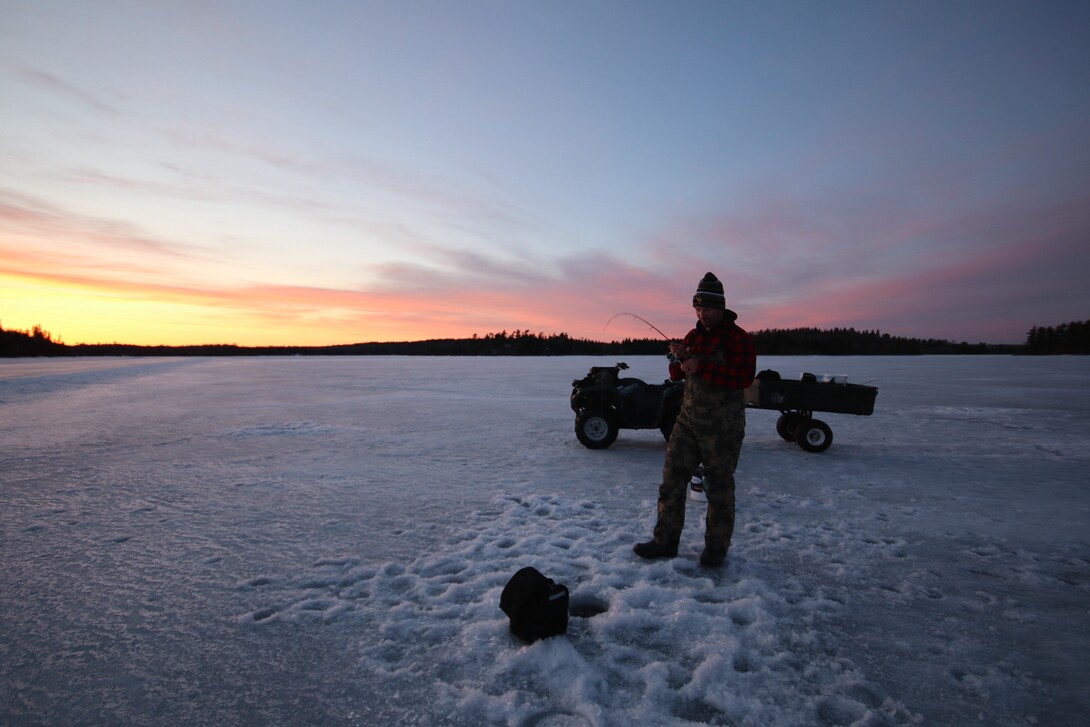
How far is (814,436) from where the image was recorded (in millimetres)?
7840

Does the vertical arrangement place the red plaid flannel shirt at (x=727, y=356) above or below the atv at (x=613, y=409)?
above

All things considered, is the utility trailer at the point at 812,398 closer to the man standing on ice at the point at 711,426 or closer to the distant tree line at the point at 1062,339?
the man standing on ice at the point at 711,426

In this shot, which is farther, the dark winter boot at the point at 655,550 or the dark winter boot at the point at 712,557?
the dark winter boot at the point at 655,550

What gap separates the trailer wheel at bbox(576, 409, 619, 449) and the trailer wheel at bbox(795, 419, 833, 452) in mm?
2906

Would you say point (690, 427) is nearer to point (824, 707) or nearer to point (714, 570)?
point (714, 570)

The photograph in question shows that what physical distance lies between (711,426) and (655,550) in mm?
1049

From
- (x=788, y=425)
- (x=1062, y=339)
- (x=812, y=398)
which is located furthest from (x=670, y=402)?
(x=1062, y=339)

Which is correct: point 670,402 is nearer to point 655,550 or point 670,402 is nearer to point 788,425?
point 788,425

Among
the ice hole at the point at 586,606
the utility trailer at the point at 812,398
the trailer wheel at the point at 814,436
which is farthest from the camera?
the trailer wheel at the point at 814,436

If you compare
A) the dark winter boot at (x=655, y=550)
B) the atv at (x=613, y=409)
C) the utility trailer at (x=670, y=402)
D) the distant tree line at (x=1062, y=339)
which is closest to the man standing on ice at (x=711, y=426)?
the dark winter boot at (x=655, y=550)

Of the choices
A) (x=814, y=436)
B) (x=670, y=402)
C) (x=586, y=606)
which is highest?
A: (x=670, y=402)

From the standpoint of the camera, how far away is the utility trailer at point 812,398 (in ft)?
24.7

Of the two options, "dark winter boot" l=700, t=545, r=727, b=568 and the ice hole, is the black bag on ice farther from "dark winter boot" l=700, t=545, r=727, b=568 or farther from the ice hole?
"dark winter boot" l=700, t=545, r=727, b=568

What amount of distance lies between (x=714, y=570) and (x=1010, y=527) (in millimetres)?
3146
